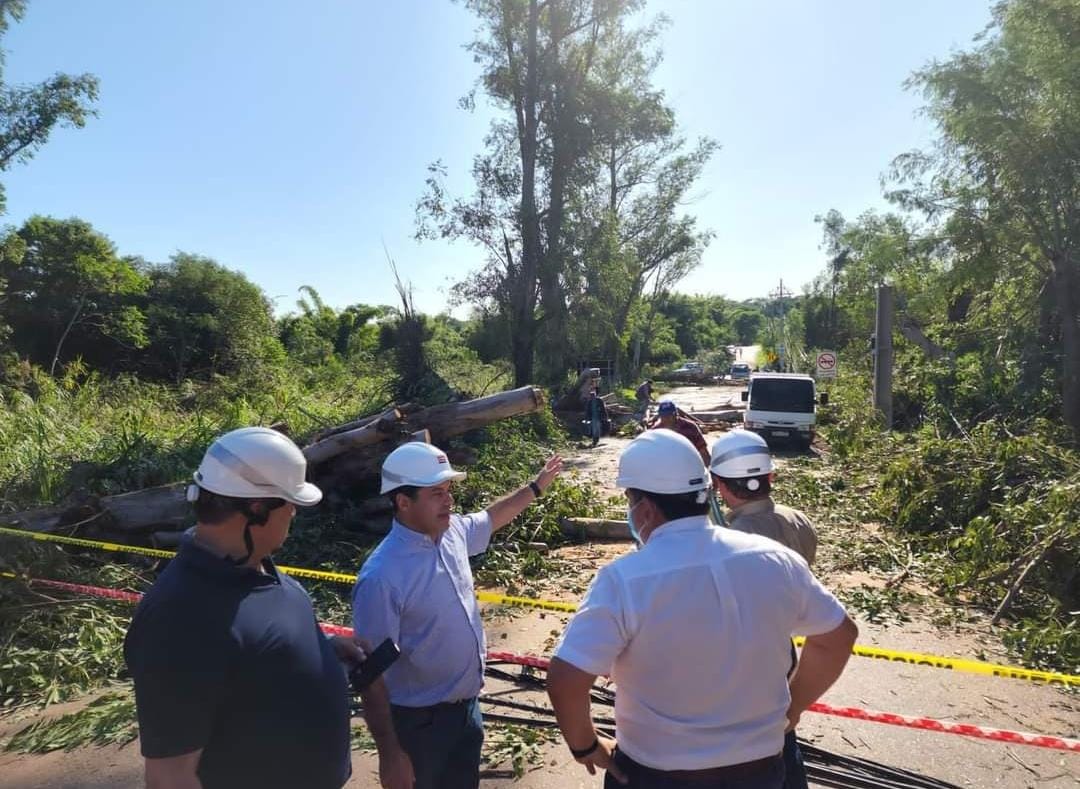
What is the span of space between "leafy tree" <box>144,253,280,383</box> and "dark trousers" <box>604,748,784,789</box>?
23.1 m

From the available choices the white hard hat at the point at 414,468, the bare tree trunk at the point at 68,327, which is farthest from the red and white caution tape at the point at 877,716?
the bare tree trunk at the point at 68,327

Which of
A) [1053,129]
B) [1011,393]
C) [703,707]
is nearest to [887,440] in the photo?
[1011,393]

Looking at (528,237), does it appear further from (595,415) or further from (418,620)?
(418,620)

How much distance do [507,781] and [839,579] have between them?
4.83 meters

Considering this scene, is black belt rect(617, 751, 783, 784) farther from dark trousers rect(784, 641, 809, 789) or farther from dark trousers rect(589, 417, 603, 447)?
dark trousers rect(589, 417, 603, 447)

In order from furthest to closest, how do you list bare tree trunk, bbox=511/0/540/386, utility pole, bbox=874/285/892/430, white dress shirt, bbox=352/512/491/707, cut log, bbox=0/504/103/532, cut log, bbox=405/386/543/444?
bare tree trunk, bbox=511/0/540/386, utility pole, bbox=874/285/892/430, cut log, bbox=405/386/543/444, cut log, bbox=0/504/103/532, white dress shirt, bbox=352/512/491/707

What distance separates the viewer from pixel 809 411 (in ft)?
52.3

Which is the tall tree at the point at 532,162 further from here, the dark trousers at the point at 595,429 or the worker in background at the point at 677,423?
the worker in background at the point at 677,423

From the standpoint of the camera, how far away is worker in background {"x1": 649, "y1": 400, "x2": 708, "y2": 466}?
4.97 meters

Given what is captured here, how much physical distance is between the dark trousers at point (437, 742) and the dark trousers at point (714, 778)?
0.75 meters

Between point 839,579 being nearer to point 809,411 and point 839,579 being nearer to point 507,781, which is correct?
point 507,781

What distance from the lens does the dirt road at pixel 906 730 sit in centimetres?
361

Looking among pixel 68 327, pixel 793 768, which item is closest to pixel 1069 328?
pixel 793 768

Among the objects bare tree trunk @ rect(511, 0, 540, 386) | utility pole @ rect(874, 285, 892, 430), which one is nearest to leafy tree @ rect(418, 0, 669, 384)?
bare tree trunk @ rect(511, 0, 540, 386)
